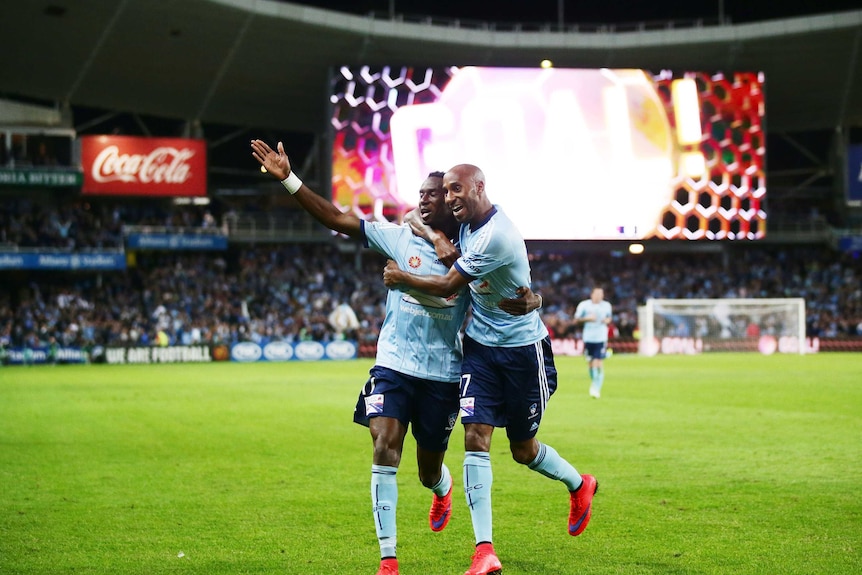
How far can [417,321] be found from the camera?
23.5 ft

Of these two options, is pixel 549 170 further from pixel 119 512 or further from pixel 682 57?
pixel 119 512

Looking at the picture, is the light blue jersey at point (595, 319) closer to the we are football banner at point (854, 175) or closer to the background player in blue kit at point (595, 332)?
the background player in blue kit at point (595, 332)

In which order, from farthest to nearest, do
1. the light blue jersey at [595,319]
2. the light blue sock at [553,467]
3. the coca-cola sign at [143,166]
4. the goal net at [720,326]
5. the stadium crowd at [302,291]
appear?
the coca-cola sign at [143,166] → the stadium crowd at [302,291] → the goal net at [720,326] → the light blue jersey at [595,319] → the light blue sock at [553,467]

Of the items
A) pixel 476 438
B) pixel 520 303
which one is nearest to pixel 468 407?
pixel 476 438

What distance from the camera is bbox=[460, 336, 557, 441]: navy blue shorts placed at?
23.1 ft

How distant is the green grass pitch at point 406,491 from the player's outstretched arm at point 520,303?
5.43 ft

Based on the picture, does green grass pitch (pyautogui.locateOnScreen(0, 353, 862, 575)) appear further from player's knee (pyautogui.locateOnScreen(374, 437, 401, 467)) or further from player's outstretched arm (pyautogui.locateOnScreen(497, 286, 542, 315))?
player's outstretched arm (pyautogui.locateOnScreen(497, 286, 542, 315))

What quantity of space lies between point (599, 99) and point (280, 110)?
17.6 metres

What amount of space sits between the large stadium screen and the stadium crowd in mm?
6658

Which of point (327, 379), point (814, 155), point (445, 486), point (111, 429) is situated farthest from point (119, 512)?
point (814, 155)

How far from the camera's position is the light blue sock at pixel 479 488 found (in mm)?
6840

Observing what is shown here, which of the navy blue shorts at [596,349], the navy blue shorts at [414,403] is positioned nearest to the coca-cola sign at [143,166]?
the navy blue shorts at [596,349]

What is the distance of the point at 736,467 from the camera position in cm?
1125

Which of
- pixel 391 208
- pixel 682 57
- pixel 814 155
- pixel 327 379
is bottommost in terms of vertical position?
pixel 327 379
